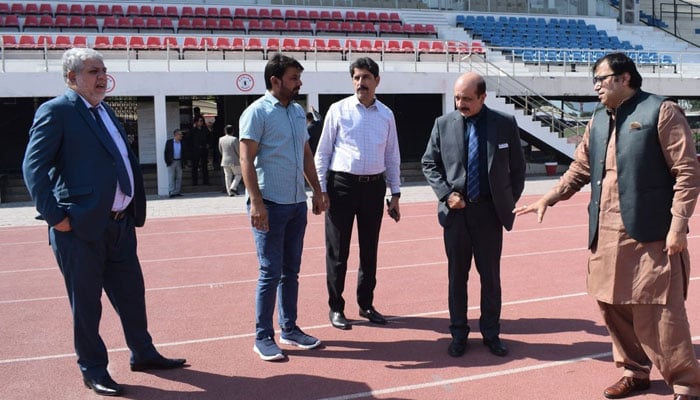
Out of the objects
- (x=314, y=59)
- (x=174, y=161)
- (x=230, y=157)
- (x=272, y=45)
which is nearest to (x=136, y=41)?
(x=272, y=45)

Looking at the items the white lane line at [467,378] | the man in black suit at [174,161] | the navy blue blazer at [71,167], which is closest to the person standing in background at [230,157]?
the man in black suit at [174,161]

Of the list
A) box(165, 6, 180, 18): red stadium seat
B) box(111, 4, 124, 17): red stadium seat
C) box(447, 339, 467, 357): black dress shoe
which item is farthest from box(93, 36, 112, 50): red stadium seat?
box(447, 339, 467, 357): black dress shoe

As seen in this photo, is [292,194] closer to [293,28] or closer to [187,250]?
[187,250]

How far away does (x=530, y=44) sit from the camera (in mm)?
31031

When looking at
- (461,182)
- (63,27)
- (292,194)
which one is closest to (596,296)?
(461,182)

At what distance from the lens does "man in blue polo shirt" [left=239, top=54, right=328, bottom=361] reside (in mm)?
4742

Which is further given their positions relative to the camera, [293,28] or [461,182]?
[293,28]

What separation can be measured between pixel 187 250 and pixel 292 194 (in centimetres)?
516

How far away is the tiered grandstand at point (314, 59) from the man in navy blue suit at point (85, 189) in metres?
13.3

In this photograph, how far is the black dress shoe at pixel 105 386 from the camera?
14.0 feet

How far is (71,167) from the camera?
13.6ft

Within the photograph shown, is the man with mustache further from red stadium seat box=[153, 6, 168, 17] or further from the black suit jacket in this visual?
red stadium seat box=[153, 6, 168, 17]

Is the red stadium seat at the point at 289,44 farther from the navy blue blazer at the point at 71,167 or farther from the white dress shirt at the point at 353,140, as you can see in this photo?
the navy blue blazer at the point at 71,167

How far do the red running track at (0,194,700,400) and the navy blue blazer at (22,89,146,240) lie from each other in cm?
114
